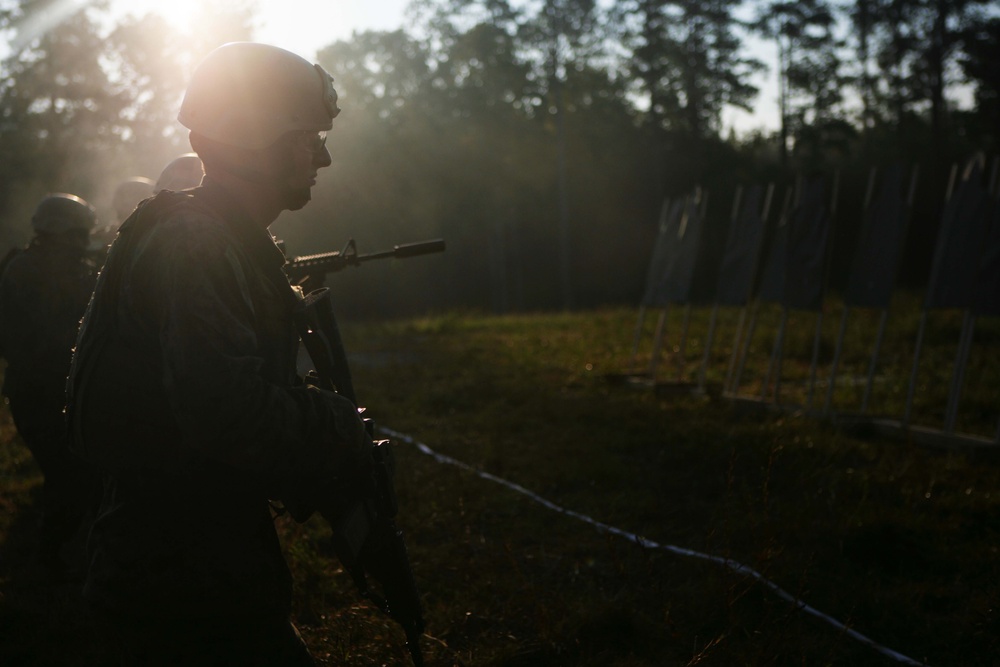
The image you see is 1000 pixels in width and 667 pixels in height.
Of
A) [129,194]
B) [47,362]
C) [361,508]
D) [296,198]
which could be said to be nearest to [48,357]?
[47,362]

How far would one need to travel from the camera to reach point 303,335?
2342 millimetres

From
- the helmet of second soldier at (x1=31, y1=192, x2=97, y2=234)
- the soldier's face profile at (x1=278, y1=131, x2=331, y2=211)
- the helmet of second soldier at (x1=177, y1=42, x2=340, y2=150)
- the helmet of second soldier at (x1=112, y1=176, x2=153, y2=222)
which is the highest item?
the helmet of second soldier at (x1=177, y1=42, x2=340, y2=150)

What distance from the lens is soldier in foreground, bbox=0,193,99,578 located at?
529 cm

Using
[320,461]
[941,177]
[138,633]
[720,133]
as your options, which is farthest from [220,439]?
[720,133]

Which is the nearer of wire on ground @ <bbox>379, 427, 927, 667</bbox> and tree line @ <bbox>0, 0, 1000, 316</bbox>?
wire on ground @ <bbox>379, 427, 927, 667</bbox>

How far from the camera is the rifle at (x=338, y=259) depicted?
412 centimetres

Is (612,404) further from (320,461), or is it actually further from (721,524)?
(320,461)

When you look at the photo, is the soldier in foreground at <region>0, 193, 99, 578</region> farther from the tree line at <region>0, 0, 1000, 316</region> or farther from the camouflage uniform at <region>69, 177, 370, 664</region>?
the tree line at <region>0, 0, 1000, 316</region>

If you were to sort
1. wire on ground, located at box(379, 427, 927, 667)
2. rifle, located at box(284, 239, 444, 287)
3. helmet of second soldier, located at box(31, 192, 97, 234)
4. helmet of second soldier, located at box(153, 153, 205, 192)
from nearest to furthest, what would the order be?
1. wire on ground, located at box(379, 427, 927, 667)
2. rifle, located at box(284, 239, 444, 287)
3. helmet of second soldier, located at box(153, 153, 205, 192)
4. helmet of second soldier, located at box(31, 192, 97, 234)

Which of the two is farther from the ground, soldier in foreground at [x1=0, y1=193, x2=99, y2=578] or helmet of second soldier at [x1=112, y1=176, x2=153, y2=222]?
helmet of second soldier at [x1=112, y1=176, x2=153, y2=222]

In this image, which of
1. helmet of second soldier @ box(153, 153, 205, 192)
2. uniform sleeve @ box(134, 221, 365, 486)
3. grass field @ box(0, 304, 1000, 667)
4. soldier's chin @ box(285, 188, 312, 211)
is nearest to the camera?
uniform sleeve @ box(134, 221, 365, 486)

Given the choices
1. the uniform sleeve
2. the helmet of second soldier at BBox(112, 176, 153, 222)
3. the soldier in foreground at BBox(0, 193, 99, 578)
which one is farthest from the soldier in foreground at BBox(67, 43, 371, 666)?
the helmet of second soldier at BBox(112, 176, 153, 222)

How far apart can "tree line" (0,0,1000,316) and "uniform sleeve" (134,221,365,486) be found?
31808 mm

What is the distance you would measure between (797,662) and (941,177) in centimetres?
3303
